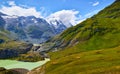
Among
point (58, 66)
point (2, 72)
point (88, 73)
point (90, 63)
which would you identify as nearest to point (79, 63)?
point (90, 63)

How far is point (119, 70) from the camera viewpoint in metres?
65.7

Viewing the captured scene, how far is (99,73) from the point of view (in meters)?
69.4

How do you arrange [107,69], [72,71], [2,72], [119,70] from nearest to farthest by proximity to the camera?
[119,70]
[107,69]
[72,71]
[2,72]

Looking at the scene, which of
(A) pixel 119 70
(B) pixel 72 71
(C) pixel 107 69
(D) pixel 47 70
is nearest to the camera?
(A) pixel 119 70

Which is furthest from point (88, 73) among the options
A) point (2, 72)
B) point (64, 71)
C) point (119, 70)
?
point (2, 72)

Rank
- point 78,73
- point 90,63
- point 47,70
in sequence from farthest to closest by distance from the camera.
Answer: point 47,70 → point 90,63 → point 78,73

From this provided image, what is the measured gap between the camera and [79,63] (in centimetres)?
9219

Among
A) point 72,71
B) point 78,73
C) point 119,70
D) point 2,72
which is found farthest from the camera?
point 2,72

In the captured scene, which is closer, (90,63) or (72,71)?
(72,71)

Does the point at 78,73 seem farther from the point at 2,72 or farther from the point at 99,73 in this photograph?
the point at 2,72

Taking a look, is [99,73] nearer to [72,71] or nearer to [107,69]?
[107,69]

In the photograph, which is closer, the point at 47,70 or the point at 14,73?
the point at 47,70

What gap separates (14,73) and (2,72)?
7.46m

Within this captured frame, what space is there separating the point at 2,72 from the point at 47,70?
31.9 meters
